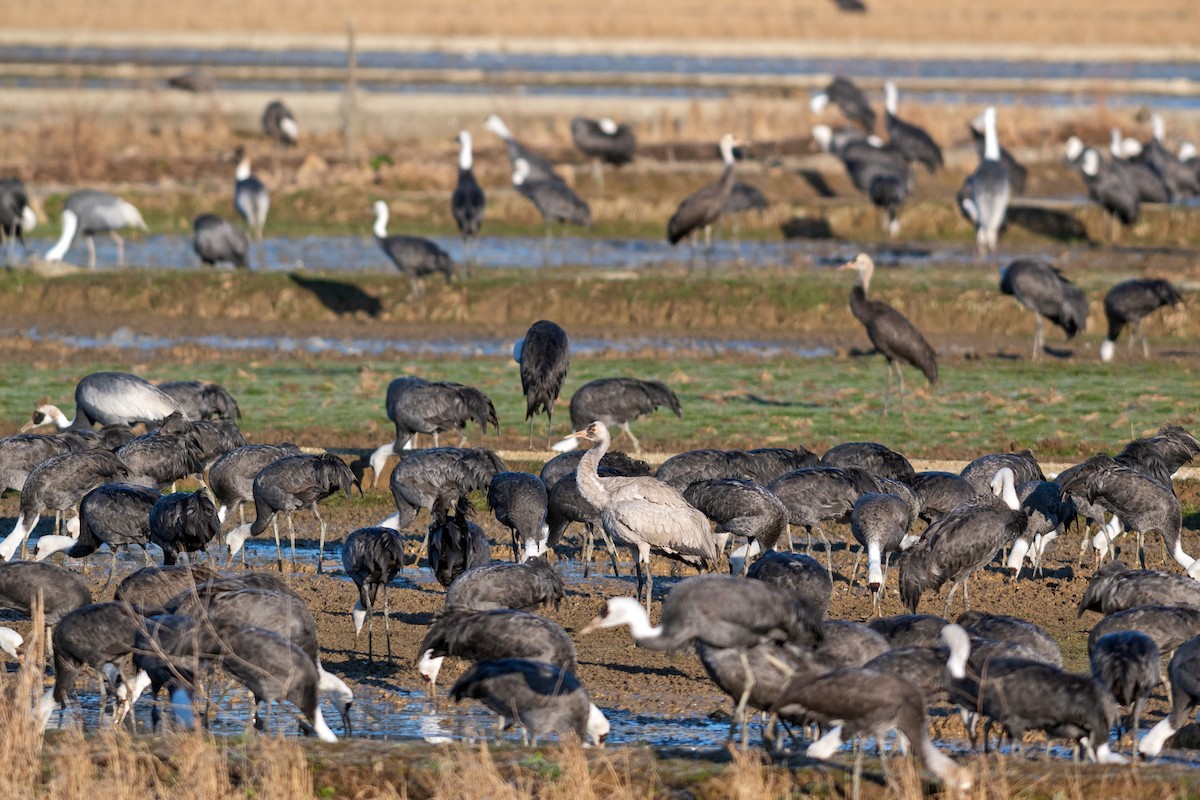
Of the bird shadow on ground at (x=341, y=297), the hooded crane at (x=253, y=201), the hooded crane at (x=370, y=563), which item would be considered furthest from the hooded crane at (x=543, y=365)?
the hooded crane at (x=253, y=201)

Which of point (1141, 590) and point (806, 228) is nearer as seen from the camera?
point (1141, 590)

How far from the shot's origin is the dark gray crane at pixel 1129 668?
9727 mm

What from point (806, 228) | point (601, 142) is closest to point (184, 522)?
point (806, 228)

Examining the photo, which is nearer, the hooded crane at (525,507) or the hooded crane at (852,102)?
the hooded crane at (525,507)

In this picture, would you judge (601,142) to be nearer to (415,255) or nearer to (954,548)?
(415,255)

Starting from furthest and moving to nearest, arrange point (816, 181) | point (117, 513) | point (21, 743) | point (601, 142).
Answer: point (816, 181)
point (601, 142)
point (117, 513)
point (21, 743)

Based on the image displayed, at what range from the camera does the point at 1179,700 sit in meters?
9.88

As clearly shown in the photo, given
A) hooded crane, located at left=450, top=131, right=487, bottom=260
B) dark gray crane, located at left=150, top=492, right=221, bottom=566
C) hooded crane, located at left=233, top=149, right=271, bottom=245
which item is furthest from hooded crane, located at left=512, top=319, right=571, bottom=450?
hooded crane, located at left=233, top=149, right=271, bottom=245

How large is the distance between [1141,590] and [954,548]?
1.40 metres

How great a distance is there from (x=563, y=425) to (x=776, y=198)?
1804cm

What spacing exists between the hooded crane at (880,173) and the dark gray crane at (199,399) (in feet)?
56.1

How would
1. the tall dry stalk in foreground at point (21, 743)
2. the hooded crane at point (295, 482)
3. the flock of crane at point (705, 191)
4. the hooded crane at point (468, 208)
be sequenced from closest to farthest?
the tall dry stalk in foreground at point (21, 743) → the hooded crane at point (295, 482) → the flock of crane at point (705, 191) → the hooded crane at point (468, 208)

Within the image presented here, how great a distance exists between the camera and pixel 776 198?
36.8 m

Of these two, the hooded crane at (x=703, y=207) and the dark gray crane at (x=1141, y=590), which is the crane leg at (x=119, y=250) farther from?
the dark gray crane at (x=1141, y=590)
